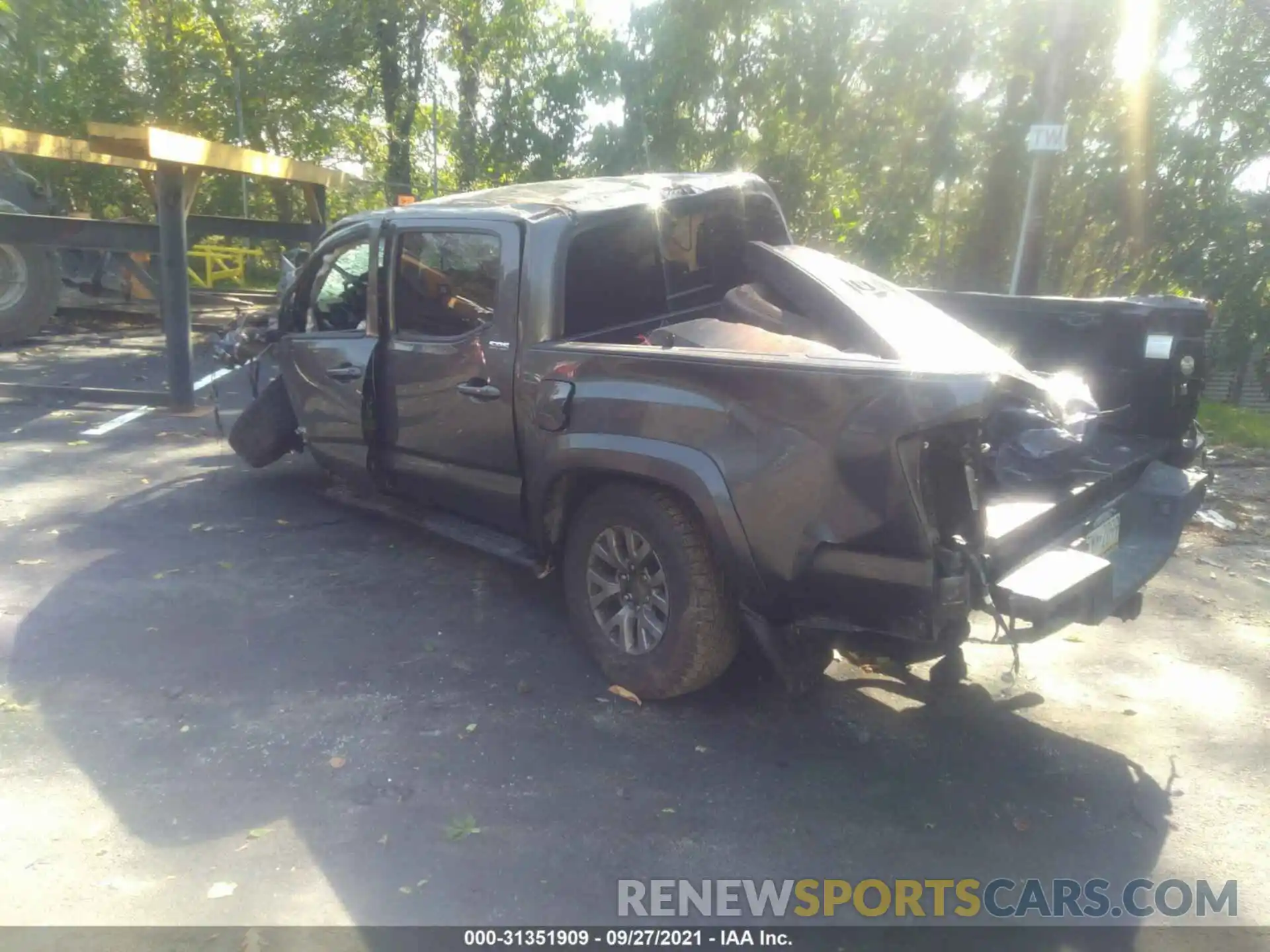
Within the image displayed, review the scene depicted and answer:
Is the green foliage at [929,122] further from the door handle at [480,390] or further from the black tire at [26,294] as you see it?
the door handle at [480,390]

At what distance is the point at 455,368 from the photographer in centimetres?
500

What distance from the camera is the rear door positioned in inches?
219

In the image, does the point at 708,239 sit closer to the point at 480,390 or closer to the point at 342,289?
the point at 480,390

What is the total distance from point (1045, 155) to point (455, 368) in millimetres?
6745

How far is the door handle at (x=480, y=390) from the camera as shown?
477cm

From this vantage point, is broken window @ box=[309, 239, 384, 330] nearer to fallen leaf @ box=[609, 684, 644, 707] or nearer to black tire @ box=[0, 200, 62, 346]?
fallen leaf @ box=[609, 684, 644, 707]

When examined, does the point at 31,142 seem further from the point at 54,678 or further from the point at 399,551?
the point at 54,678

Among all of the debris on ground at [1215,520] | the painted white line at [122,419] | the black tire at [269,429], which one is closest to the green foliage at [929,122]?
the painted white line at [122,419]

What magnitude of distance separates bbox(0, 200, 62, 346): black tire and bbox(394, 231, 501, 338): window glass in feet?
29.6

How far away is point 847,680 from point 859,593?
1132 millimetres

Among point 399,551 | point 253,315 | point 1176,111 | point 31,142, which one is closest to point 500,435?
point 399,551

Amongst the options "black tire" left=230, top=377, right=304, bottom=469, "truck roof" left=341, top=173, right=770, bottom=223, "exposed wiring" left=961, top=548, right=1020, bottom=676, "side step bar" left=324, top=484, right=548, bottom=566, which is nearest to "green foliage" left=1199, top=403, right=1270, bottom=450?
"truck roof" left=341, top=173, right=770, bottom=223

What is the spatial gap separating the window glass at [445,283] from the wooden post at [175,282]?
462 centimetres

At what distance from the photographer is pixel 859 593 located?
3508mm
